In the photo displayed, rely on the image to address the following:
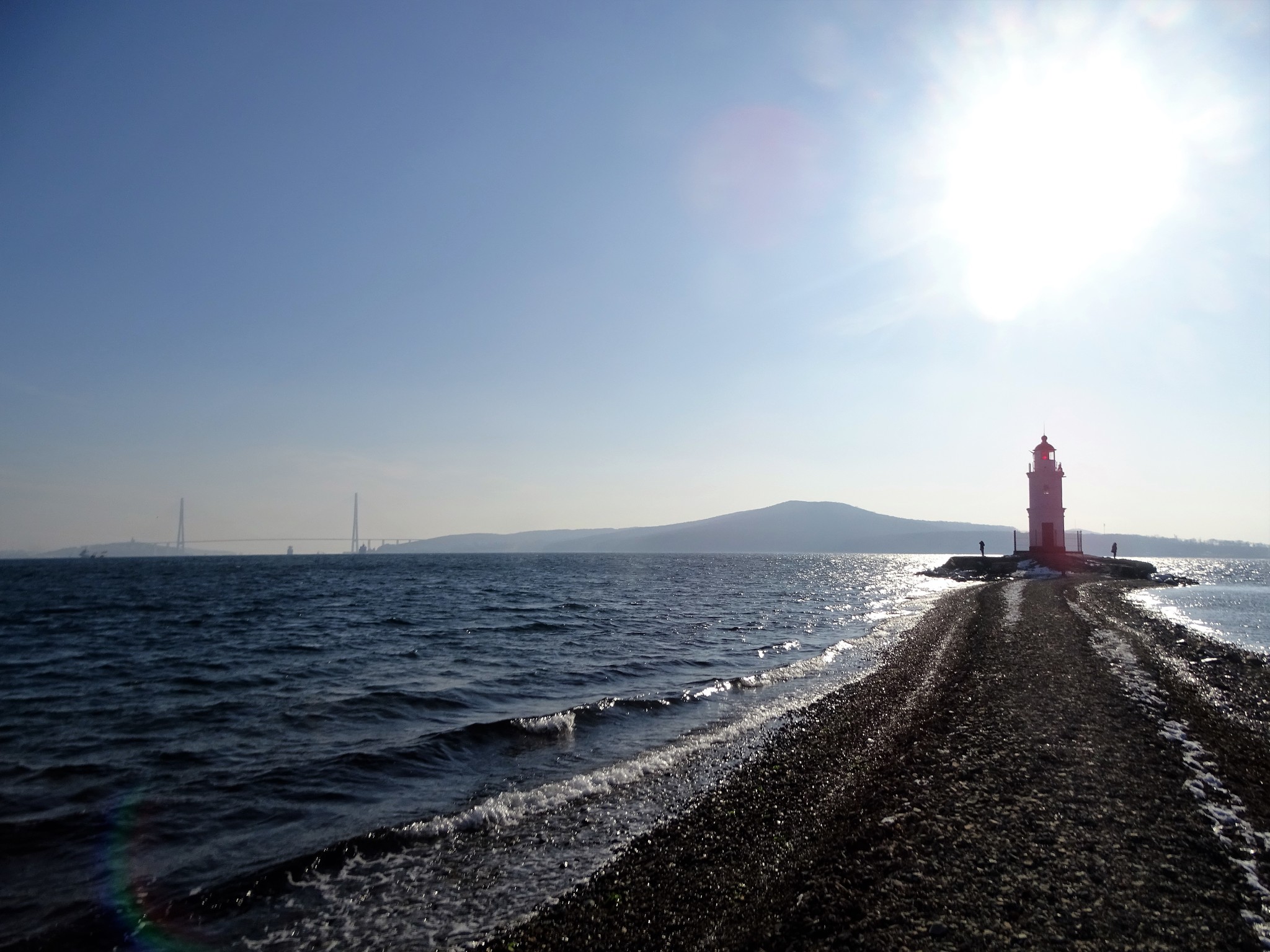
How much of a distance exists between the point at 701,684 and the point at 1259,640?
24662 millimetres

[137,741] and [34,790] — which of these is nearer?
[34,790]

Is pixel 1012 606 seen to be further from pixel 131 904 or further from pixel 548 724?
pixel 131 904

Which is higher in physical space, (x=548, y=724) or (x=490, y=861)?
(x=490, y=861)

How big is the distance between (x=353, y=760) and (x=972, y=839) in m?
10.4

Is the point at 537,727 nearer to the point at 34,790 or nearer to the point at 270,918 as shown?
the point at 270,918

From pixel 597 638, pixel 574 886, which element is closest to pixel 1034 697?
pixel 574 886

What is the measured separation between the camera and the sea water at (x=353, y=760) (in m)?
7.90

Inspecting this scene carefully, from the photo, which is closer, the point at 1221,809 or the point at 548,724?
the point at 1221,809

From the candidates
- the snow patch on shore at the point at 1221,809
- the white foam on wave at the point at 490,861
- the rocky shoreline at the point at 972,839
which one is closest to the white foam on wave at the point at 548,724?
the white foam on wave at the point at 490,861

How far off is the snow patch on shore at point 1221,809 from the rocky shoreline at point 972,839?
30 mm

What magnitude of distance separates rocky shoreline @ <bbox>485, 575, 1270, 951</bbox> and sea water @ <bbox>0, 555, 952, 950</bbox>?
1111 mm

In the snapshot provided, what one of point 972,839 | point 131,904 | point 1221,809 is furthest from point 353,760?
point 1221,809

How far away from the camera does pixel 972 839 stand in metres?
7.87

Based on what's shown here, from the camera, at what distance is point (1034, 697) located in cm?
1505
